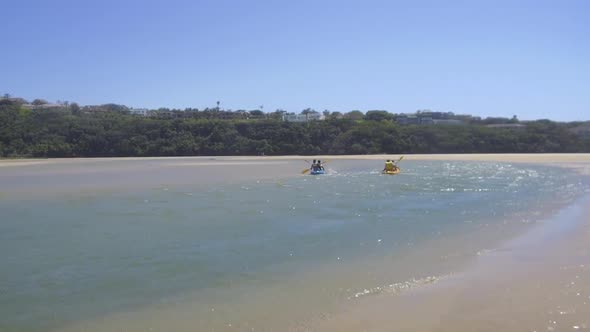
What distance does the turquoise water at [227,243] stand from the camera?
813cm

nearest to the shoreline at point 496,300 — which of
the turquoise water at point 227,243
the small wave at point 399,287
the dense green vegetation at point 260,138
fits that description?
the small wave at point 399,287

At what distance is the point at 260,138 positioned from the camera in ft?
215

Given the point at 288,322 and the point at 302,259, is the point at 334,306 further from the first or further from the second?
the point at 302,259

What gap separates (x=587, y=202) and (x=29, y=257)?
16848 mm

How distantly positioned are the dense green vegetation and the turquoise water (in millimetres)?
40896

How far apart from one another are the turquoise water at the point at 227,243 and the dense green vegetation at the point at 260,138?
40896mm

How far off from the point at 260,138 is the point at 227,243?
5405cm

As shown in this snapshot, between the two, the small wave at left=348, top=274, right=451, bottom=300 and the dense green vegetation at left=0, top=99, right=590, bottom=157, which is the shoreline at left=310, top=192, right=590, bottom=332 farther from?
the dense green vegetation at left=0, top=99, right=590, bottom=157

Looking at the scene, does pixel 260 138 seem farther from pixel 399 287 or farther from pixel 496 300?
pixel 496 300

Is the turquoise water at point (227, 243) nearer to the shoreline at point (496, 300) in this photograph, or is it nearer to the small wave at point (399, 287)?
the small wave at point (399, 287)

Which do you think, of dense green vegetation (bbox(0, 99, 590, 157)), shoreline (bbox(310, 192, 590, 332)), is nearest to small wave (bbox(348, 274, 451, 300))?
shoreline (bbox(310, 192, 590, 332))

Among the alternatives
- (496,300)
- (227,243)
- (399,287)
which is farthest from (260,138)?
(496,300)

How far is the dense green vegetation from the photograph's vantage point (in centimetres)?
6150

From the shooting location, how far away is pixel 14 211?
17.4m
